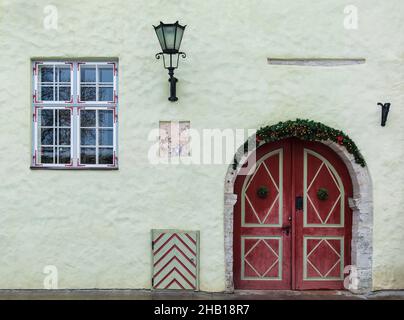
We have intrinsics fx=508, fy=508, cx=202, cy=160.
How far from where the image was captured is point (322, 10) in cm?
650

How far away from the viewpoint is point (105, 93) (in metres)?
6.63

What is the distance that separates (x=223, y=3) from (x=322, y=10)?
1.27 metres

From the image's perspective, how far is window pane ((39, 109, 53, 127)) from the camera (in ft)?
21.8

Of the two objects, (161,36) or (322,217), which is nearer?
(161,36)

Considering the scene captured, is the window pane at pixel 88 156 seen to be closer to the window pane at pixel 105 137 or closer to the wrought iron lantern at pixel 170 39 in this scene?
the window pane at pixel 105 137

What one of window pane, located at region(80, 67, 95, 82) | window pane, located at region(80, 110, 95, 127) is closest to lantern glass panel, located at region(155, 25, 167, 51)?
window pane, located at region(80, 67, 95, 82)

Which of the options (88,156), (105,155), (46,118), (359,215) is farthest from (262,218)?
(46,118)

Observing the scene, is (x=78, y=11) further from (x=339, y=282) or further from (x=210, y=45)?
(x=339, y=282)

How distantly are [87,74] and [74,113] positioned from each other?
0.54 m

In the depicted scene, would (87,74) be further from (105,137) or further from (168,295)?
(168,295)

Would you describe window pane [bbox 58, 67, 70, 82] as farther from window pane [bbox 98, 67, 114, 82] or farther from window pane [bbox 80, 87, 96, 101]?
window pane [bbox 98, 67, 114, 82]

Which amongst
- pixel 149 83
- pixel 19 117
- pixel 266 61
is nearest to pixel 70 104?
pixel 19 117

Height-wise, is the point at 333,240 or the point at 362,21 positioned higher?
the point at 362,21

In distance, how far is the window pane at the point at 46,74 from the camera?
6637 mm
